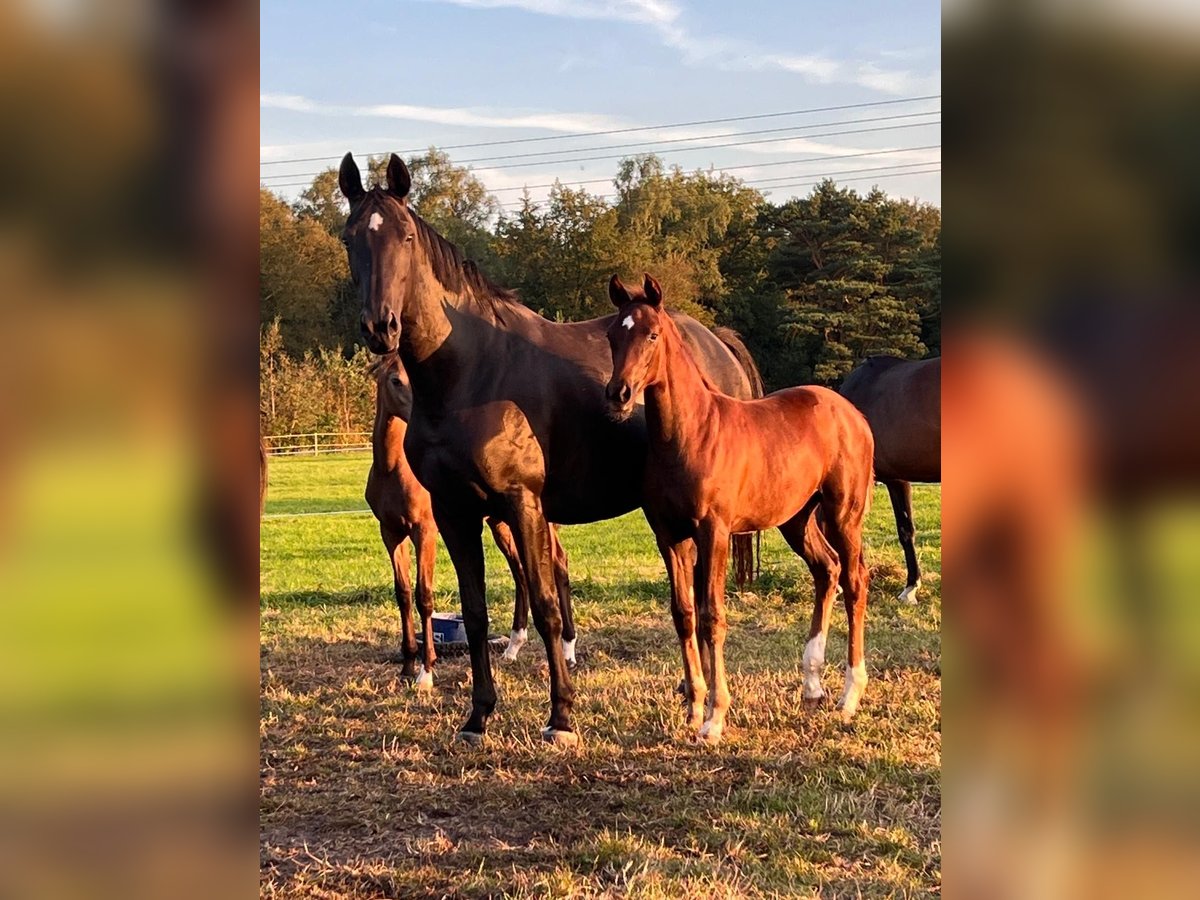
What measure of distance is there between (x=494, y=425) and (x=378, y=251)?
102cm

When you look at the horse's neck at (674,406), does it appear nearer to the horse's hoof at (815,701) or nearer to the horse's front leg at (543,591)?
the horse's front leg at (543,591)

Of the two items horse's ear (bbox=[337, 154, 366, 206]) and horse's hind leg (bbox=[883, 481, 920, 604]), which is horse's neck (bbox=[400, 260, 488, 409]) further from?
horse's hind leg (bbox=[883, 481, 920, 604])

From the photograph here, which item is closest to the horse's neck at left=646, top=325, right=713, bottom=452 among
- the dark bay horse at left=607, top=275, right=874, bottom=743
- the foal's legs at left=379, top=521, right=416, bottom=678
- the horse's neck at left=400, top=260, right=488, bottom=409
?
the dark bay horse at left=607, top=275, right=874, bottom=743

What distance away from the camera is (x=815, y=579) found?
5.62 meters

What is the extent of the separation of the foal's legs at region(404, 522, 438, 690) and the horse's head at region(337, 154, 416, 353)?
7.28ft

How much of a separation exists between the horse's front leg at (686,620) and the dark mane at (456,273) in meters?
1.48

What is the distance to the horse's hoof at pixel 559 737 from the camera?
4742mm

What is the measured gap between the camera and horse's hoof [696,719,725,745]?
4.68 meters

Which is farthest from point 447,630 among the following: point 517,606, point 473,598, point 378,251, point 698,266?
point 698,266
